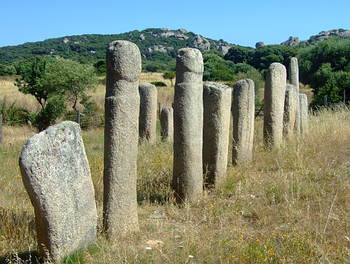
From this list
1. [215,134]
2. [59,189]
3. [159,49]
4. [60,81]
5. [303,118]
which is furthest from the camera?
[159,49]

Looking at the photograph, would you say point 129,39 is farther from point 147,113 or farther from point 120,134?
point 120,134

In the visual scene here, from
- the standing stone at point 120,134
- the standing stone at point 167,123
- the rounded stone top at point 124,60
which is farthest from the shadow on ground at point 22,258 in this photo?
the standing stone at point 167,123

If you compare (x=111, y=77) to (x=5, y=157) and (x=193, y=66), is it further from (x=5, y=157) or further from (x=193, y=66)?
(x=5, y=157)

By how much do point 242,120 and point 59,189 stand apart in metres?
4.95

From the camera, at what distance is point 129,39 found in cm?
10131

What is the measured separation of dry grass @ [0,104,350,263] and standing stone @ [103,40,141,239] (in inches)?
11.3

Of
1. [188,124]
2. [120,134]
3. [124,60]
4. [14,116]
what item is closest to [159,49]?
[14,116]

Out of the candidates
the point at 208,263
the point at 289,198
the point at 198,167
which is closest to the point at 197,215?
the point at 198,167

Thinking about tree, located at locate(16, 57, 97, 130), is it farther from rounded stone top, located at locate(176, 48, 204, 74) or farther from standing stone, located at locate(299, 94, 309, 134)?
rounded stone top, located at locate(176, 48, 204, 74)

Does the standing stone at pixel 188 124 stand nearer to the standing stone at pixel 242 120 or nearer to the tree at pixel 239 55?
the standing stone at pixel 242 120

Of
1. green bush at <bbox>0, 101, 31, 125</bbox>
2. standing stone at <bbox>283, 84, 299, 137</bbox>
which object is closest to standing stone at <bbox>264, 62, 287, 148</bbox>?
standing stone at <bbox>283, 84, 299, 137</bbox>

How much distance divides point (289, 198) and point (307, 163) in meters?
2.09

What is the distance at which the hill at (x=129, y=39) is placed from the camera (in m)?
86.3

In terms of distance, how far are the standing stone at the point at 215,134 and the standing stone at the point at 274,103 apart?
2.48m
